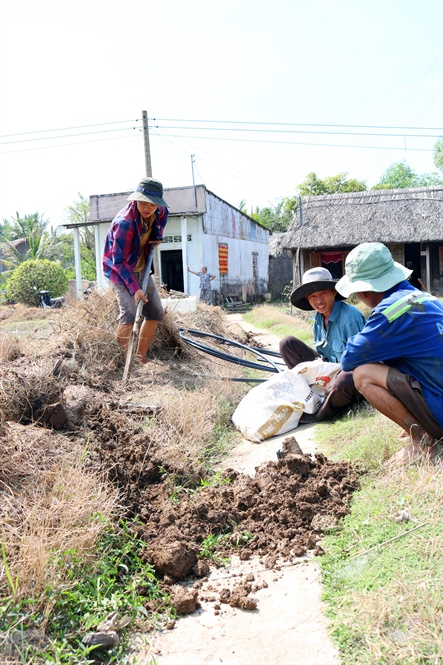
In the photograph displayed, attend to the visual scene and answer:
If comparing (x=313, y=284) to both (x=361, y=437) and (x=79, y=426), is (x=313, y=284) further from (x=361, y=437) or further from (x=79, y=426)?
(x=79, y=426)

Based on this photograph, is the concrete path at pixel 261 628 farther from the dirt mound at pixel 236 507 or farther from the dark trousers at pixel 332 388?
the dark trousers at pixel 332 388

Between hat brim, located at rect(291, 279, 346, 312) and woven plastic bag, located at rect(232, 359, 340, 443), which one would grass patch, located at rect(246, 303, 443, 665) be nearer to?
woven plastic bag, located at rect(232, 359, 340, 443)

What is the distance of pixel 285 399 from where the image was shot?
4523 millimetres

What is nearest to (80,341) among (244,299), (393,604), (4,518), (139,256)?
(139,256)

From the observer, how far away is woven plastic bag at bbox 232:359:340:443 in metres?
4.52

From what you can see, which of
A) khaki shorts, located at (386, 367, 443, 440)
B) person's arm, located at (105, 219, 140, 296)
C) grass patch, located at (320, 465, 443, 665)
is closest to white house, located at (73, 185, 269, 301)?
person's arm, located at (105, 219, 140, 296)

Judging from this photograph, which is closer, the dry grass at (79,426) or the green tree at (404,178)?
the dry grass at (79,426)

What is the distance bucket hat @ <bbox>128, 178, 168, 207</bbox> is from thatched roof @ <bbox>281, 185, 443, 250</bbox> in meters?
16.6

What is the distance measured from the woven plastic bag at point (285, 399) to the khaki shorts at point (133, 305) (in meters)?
1.62

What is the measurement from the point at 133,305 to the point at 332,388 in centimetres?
224

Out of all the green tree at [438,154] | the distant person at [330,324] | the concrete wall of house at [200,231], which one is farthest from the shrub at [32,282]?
the green tree at [438,154]

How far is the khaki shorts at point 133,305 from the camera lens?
221 inches

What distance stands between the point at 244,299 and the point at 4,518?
25.5m

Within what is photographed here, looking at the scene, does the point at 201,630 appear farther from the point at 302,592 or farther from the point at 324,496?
the point at 324,496
